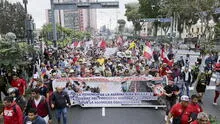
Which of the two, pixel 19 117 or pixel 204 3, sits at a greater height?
pixel 204 3

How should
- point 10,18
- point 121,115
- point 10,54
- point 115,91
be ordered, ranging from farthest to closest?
point 10,18 < point 115,91 < point 10,54 < point 121,115

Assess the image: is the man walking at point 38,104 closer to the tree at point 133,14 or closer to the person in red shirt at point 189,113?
the person in red shirt at point 189,113

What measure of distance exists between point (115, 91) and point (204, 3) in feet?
74.4

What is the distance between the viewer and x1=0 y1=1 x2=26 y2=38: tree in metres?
60.0

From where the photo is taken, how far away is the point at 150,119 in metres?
11.1

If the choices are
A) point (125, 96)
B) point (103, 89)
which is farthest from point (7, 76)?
point (125, 96)

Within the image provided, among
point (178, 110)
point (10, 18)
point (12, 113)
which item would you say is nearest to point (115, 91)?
point (178, 110)

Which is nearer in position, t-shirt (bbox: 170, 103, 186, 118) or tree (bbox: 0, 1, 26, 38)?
t-shirt (bbox: 170, 103, 186, 118)

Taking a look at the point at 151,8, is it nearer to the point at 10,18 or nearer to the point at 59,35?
the point at 59,35

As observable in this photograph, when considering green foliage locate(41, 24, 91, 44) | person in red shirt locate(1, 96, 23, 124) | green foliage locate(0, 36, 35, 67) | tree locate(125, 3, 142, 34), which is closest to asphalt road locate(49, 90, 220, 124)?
green foliage locate(0, 36, 35, 67)

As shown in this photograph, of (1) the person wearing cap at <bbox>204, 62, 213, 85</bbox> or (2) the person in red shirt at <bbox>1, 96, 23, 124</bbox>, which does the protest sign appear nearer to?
(1) the person wearing cap at <bbox>204, 62, 213, 85</bbox>

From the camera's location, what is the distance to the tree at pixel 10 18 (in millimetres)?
60044

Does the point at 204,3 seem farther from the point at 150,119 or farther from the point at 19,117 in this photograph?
the point at 19,117

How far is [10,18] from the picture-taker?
6172 cm
